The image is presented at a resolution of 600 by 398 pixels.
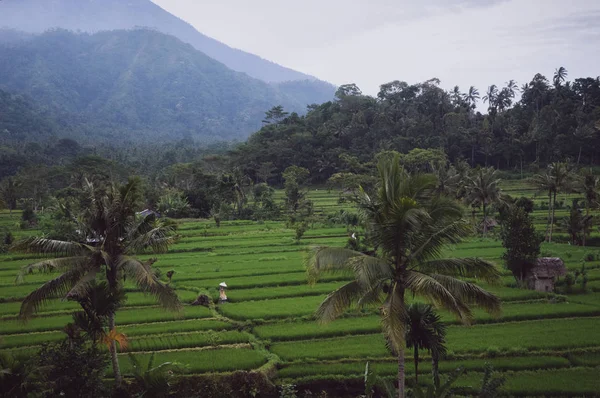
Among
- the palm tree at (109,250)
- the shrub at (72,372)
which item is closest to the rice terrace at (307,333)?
the shrub at (72,372)

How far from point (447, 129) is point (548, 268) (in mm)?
65324

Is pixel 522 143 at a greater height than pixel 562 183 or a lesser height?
greater

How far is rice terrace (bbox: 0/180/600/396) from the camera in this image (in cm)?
1462

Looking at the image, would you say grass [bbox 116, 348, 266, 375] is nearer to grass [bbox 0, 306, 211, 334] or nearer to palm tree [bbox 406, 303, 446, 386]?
grass [bbox 0, 306, 211, 334]

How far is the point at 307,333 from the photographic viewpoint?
17.7 meters

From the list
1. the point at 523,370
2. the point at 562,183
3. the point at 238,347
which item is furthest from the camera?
the point at 562,183

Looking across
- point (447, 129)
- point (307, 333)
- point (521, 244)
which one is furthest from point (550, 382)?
point (447, 129)

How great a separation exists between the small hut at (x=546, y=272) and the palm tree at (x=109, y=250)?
17.1 metres

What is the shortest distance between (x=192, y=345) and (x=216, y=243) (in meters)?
21.7

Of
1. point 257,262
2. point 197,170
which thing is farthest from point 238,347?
point 197,170

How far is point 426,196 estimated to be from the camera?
11.3 meters

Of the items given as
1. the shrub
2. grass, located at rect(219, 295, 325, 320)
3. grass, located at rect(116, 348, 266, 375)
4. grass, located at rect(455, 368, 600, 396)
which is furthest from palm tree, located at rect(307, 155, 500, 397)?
grass, located at rect(219, 295, 325, 320)

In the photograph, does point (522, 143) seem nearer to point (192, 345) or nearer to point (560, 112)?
point (560, 112)

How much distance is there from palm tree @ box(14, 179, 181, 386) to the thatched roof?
56.0 ft
